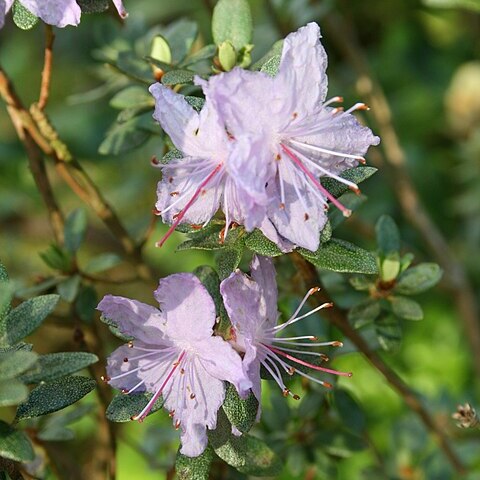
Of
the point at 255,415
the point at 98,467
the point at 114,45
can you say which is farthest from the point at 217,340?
the point at 114,45

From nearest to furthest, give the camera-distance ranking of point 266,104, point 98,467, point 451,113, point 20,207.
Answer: point 266,104
point 98,467
point 20,207
point 451,113

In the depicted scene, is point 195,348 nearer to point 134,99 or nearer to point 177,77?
point 177,77

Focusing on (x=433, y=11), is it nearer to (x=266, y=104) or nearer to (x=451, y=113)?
(x=451, y=113)

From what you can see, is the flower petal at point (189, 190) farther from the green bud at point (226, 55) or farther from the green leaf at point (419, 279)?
the green leaf at point (419, 279)

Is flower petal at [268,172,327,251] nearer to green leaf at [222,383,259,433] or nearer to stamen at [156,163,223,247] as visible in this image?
stamen at [156,163,223,247]

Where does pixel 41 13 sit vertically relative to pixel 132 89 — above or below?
above

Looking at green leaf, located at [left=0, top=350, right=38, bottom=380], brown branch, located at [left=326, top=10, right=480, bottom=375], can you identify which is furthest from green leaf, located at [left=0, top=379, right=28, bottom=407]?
brown branch, located at [left=326, top=10, right=480, bottom=375]
